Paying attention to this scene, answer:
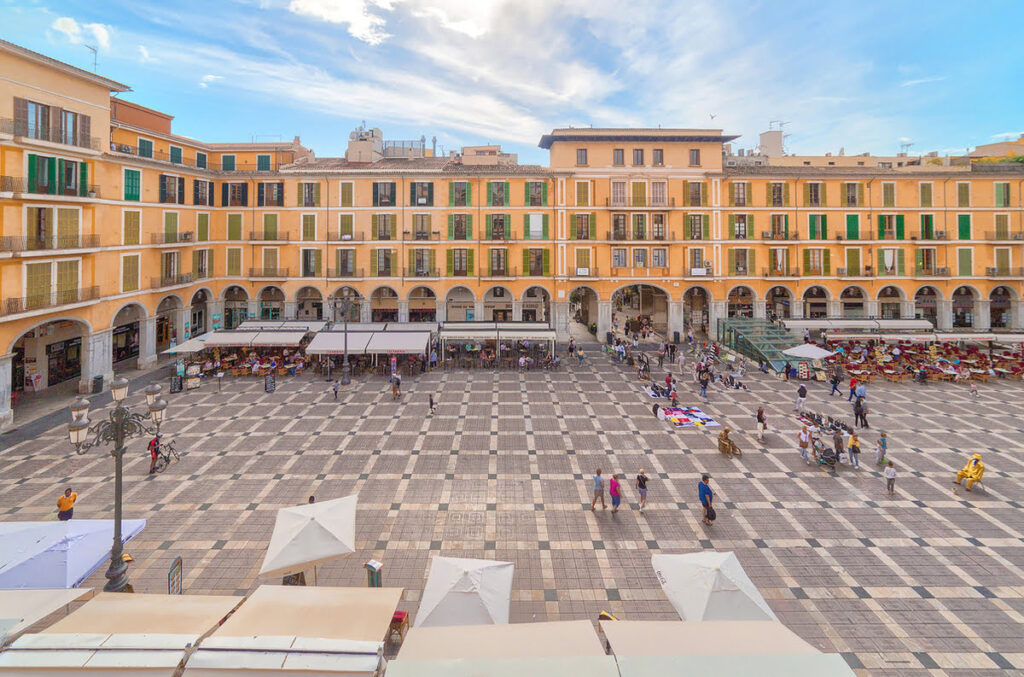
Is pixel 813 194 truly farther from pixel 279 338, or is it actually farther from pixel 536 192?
pixel 279 338

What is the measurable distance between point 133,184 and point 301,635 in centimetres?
3278

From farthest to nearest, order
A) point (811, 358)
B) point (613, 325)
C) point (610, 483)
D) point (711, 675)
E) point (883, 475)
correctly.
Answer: point (613, 325) < point (811, 358) < point (883, 475) < point (610, 483) < point (711, 675)

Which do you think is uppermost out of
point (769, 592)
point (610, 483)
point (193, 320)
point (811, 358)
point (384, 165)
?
point (384, 165)

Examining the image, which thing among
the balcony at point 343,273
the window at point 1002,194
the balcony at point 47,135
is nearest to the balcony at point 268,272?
the balcony at point 343,273

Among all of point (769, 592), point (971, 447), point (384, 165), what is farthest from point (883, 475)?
point (384, 165)

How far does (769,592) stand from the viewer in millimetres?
11055

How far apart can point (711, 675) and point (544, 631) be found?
213 cm

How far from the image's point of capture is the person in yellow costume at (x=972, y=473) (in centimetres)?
1538

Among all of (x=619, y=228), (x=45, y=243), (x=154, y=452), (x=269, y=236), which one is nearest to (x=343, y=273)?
(x=269, y=236)

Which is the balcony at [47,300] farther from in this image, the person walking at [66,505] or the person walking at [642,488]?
the person walking at [642,488]

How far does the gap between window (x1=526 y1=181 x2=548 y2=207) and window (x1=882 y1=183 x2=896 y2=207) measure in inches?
1008

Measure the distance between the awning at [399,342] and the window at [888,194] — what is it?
117ft

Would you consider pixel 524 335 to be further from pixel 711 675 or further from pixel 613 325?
pixel 711 675

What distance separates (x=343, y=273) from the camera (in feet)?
128
